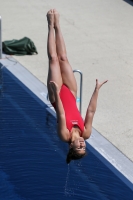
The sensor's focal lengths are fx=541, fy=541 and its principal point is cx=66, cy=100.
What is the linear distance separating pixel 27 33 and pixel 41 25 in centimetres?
73

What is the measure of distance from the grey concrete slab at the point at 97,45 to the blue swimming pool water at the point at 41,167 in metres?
0.83

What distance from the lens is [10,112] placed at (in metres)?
9.99

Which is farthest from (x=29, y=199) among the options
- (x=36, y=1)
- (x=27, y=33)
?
(x=36, y=1)

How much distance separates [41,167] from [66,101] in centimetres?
146

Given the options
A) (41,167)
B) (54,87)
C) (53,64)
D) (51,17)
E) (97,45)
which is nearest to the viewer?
(54,87)

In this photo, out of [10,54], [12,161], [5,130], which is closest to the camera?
[12,161]

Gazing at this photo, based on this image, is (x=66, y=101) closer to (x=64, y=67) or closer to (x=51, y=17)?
(x=64, y=67)

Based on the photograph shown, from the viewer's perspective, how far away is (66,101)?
7441 mm

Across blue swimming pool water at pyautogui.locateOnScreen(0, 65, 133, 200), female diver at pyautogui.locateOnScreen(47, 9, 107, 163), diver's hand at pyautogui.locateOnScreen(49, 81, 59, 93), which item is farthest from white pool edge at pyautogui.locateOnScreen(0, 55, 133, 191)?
diver's hand at pyautogui.locateOnScreen(49, 81, 59, 93)

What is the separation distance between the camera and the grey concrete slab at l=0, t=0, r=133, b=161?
32.8ft

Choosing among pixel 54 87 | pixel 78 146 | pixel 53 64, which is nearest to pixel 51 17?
pixel 53 64

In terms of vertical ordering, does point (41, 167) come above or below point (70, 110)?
below

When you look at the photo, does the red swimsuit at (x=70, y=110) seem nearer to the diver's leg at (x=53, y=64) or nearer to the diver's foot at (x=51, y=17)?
the diver's leg at (x=53, y=64)

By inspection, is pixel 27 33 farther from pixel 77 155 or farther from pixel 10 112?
pixel 77 155
